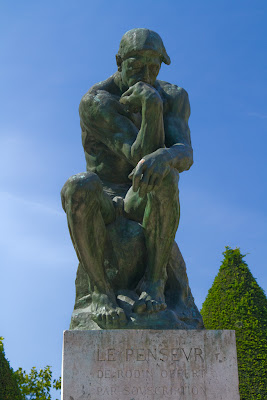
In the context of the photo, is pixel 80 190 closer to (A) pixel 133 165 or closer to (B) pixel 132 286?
(A) pixel 133 165

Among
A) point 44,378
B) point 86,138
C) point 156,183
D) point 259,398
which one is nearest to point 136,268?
point 156,183

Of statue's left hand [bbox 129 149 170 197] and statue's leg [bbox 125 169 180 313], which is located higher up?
statue's left hand [bbox 129 149 170 197]

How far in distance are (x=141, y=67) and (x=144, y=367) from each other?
121 inches

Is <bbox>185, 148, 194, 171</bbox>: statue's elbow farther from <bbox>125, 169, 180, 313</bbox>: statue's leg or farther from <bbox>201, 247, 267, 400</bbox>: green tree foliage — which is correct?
<bbox>201, 247, 267, 400</bbox>: green tree foliage

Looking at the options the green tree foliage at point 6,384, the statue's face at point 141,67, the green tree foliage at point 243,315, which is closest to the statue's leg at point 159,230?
the statue's face at point 141,67

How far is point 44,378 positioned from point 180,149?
41.5 feet

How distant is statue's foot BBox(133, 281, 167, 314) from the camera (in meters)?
5.84

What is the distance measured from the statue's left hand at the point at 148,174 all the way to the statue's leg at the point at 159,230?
Result: 0.13 meters

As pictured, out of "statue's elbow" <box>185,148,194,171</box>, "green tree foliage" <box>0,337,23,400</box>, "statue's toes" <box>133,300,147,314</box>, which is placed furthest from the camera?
"green tree foliage" <box>0,337,23,400</box>

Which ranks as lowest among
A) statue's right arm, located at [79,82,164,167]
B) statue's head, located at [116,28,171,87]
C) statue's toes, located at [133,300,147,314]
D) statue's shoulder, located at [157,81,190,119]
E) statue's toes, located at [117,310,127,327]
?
statue's toes, located at [117,310,127,327]

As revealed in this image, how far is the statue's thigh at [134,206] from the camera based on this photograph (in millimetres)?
6320

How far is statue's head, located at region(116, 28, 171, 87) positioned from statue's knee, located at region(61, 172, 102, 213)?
1.32m

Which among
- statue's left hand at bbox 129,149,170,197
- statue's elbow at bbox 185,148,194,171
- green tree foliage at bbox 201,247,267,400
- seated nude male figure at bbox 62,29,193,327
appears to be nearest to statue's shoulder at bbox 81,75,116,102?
seated nude male figure at bbox 62,29,193,327

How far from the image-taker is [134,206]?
6367 mm
